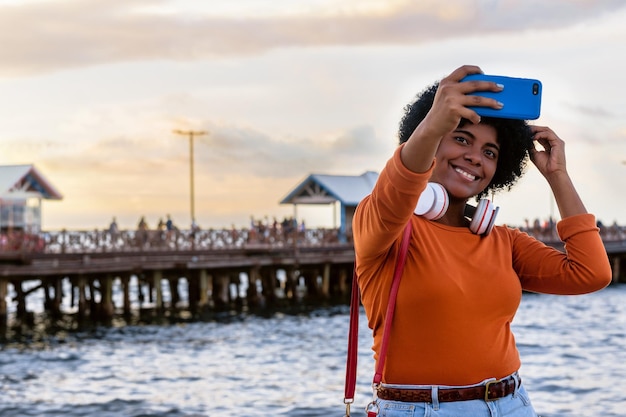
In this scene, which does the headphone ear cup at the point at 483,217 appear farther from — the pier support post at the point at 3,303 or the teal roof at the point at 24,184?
the teal roof at the point at 24,184

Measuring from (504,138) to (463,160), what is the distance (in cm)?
29

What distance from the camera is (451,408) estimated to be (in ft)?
8.45

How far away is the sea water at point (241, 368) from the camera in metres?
14.4

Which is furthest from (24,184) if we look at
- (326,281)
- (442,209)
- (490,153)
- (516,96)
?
(516,96)

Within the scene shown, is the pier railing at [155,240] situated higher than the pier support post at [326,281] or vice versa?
the pier railing at [155,240]

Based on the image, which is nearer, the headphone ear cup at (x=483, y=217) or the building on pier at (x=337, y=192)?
the headphone ear cup at (x=483, y=217)

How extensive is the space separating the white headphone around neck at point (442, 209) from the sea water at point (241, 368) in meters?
10.3

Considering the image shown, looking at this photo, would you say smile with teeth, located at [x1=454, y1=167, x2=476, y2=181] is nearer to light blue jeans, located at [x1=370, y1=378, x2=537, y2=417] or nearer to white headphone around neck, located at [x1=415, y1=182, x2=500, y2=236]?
white headphone around neck, located at [x1=415, y1=182, x2=500, y2=236]

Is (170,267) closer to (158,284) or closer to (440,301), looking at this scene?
(158,284)

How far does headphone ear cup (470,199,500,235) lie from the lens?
106 inches

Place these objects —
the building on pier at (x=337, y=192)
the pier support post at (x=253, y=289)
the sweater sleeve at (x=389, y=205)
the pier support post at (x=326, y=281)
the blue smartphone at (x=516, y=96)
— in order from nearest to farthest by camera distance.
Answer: the sweater sleeve at (x=389, y=205)
the blue smartphone at (x=516, y=96)
the pier support post at (x=253, y=289)
the pier support post at (x=326, y=281)
the building on pier at (x=337, y=192)

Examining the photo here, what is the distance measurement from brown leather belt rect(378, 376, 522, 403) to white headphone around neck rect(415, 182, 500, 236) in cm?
46

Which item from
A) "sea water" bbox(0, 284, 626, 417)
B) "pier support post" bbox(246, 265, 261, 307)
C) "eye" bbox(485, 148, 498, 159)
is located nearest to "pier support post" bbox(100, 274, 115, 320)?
"sea water" bbox(0, 284, 626, 417)

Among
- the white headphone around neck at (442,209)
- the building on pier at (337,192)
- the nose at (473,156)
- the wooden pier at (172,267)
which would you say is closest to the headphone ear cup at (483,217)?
the white headphone around neck at (442,209)
